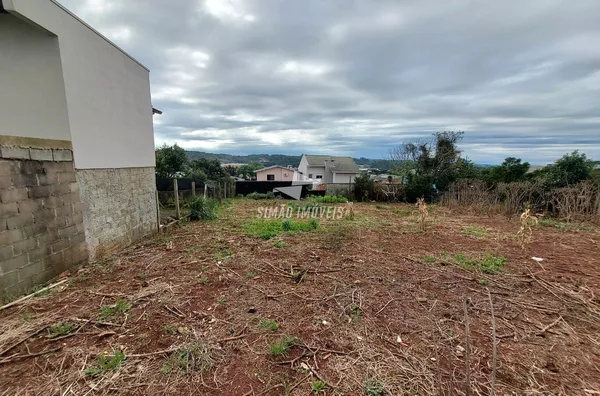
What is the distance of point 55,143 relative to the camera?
11.2 feet

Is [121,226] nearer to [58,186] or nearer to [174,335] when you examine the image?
[58,186]

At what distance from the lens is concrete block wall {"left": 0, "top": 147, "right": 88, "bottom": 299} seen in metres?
2.82

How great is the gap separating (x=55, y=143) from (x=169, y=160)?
13140mm

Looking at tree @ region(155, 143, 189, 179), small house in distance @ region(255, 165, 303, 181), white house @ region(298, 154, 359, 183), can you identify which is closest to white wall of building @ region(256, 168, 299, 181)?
small house in distance @ region(255, 165, 303, 181)

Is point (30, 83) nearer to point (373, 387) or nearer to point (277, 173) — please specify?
point (373, 387)

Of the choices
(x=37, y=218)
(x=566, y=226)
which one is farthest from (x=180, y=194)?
(x=566, y=226)

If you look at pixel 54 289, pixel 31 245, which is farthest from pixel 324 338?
pixel 31 245

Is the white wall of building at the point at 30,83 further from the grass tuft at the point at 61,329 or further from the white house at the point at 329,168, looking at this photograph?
the white house at the point at 329,168

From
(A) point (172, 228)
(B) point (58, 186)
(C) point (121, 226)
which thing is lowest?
(A) point (172, 228)

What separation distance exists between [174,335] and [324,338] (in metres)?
1.42

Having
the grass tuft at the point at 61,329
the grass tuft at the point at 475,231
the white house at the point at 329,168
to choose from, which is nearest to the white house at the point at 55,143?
the grass tuft at the point at 61,329

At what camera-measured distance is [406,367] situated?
203cm

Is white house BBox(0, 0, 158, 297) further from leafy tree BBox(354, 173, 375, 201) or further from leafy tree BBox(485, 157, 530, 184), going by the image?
leafy tree BBox(485, 157, 530, 184)

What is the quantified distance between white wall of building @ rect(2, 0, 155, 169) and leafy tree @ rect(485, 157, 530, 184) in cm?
1459
